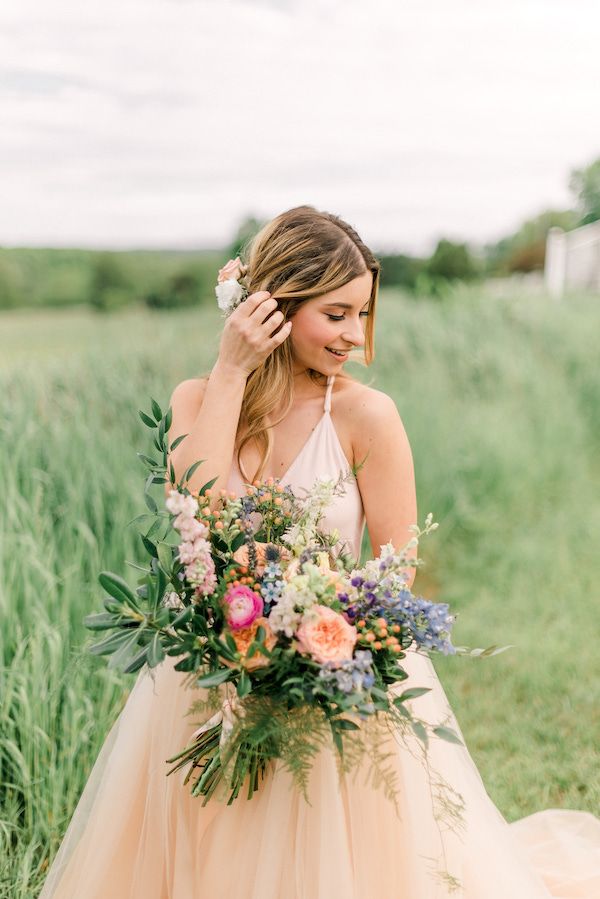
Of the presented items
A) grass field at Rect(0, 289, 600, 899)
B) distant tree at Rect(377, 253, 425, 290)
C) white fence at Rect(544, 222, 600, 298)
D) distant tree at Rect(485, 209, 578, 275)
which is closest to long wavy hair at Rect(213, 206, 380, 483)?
grass field at Rect(0, 289, 600, 899)

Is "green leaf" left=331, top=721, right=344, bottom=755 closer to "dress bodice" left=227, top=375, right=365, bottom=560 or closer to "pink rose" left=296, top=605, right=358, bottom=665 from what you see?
"pink rose" left=296, top=605, right=358, bottom=665

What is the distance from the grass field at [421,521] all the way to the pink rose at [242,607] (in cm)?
156

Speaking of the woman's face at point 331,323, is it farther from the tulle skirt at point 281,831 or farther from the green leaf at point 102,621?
the green leaf at point 102,621

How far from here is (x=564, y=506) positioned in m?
6.87

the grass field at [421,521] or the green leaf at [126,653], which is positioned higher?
the green leaf at [126,653]

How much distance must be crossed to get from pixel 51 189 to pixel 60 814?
4.89 metres

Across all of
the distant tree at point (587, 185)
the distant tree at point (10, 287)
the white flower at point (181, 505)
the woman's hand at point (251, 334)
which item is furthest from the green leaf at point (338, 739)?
the distant tree at point (587, 185)

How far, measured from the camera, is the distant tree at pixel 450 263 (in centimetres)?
1405

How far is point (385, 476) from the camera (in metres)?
2.31

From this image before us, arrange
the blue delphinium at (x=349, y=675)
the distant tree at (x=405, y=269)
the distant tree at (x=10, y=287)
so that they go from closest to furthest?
the blue delphinium at (x=349, y=675) < the distant tree at (x=10, y=287) < the distant tree at (x=405, y=269)

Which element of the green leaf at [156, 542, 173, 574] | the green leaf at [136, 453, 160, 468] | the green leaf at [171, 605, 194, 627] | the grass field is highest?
the green leaf at [136, 453, 160, 468]

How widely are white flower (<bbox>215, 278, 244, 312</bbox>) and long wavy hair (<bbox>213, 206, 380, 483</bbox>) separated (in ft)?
0.16

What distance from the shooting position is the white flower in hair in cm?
236

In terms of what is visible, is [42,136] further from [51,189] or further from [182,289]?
[182,289]
